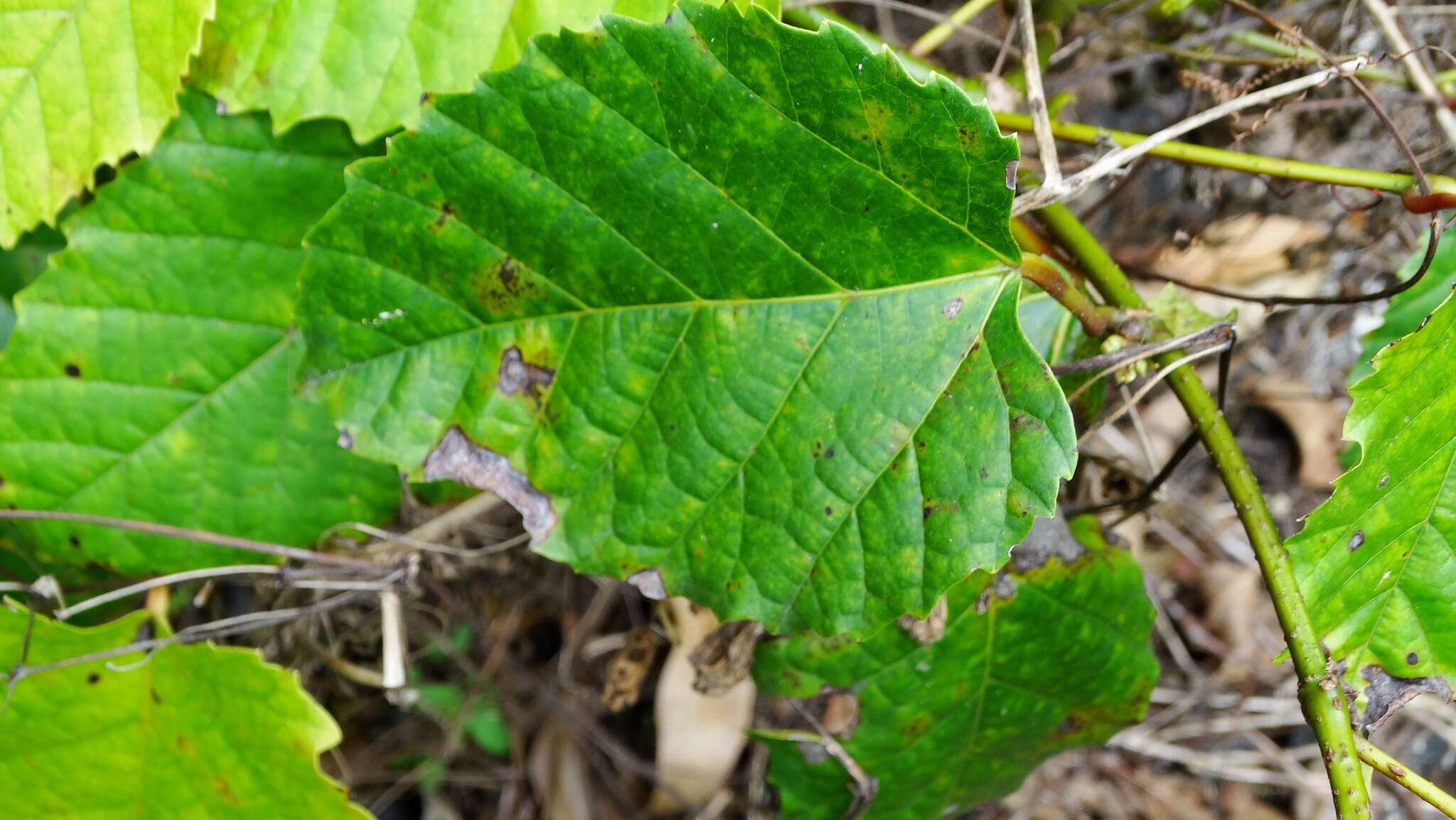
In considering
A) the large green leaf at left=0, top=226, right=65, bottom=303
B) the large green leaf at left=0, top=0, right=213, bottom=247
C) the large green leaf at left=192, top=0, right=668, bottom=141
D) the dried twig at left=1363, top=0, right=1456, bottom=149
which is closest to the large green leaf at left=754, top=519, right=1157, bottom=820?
the dried twig at left=1363, top=0, right=1456, bottom=149

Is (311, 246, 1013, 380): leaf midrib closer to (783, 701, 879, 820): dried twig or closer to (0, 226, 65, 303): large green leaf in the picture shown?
(783, 701, 879, 820): dried twig

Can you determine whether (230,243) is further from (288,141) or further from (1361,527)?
(1361,527)

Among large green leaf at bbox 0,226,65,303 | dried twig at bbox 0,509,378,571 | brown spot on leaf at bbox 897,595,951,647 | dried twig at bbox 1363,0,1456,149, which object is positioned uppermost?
dried twig at bbox 1363,0,1456,149

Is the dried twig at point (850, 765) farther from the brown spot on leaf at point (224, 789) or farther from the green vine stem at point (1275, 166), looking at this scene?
the green vine stem at point (1275, 166)

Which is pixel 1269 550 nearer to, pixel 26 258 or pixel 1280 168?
pixel 1280 168

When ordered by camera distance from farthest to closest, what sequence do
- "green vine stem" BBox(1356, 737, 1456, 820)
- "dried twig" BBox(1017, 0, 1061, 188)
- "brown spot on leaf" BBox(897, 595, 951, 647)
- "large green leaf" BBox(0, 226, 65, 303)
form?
"large green leaf" BBox(0, 226, 65, 303) → "brown spot on leaf" BBox(897, 595, 951, 647) → "dried twig" BBox(1017, 0, 1061, 188) → "green vine stem" BBox(1356, 737, 1456, 820)

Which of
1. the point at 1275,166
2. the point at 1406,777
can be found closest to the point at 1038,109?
the point at 1275,166
